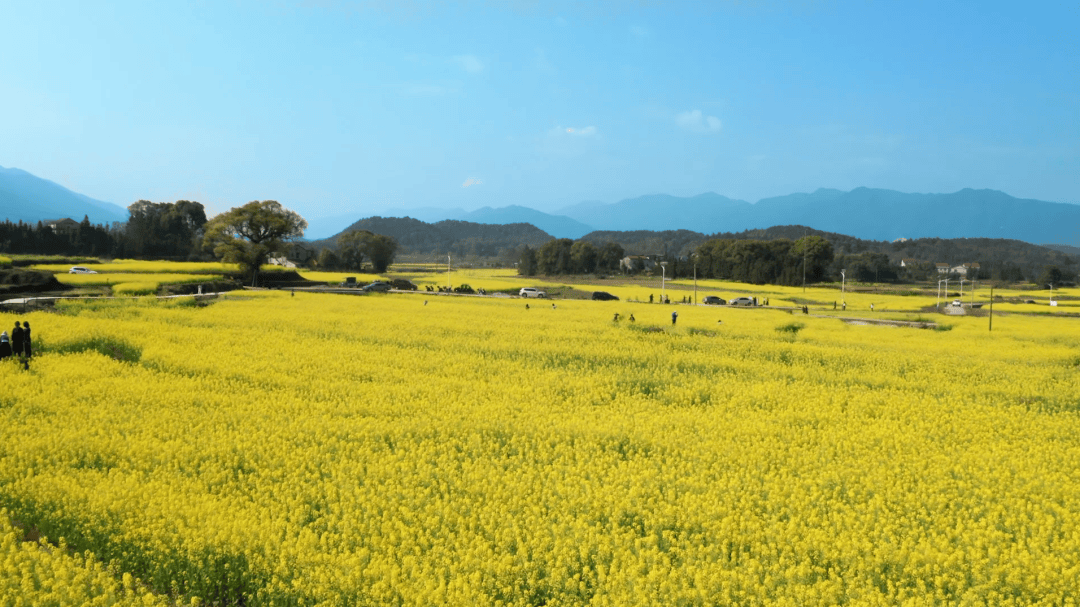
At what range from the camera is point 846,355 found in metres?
25.9

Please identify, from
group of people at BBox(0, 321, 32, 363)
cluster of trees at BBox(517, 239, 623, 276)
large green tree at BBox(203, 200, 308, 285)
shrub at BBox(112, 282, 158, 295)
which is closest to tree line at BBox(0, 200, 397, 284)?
large green tree at BBox(203, 200, 308, 285)

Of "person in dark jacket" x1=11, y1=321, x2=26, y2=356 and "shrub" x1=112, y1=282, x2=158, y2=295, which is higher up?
"shrub" x1=112, y1=282, x2=158, y2=295

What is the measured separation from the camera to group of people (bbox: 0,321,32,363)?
1998 centimetres

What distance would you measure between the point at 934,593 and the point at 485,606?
5958 mm

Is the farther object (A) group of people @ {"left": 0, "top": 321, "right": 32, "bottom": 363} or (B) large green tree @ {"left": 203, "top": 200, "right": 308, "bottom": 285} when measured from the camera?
(B) large green tree @ {"left": 203, "top": 200, "right": 308, "bottom": 285}

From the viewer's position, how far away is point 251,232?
6800cm

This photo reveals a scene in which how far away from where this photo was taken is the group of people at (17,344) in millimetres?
19984

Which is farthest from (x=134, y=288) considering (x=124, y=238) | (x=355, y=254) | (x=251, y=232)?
(x=355, y=254)

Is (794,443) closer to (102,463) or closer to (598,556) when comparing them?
(598,556)

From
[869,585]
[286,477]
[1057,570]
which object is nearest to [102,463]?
[286,477]

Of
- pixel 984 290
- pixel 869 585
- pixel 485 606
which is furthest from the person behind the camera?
pixel 984 290

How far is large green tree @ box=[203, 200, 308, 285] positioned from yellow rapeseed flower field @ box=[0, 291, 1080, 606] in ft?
143

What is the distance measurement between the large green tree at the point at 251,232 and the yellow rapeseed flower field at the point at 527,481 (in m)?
43.6

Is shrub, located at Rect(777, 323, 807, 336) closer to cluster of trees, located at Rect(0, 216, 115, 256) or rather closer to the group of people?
the group of people
